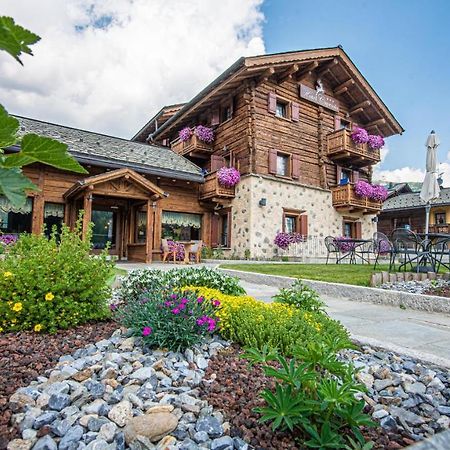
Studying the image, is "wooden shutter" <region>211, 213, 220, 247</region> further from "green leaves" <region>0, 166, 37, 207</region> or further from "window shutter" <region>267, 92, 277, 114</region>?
"green leaves" <region>0, 166, 37, 207</region>

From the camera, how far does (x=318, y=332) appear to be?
243 cm

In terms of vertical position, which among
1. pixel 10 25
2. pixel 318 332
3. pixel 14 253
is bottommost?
pixel 318 332

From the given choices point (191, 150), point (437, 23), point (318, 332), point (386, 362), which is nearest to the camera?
point (386, 362)

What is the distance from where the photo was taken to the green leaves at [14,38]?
460 mm

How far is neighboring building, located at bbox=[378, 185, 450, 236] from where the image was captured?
69.5ft

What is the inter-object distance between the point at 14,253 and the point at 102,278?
0.89m

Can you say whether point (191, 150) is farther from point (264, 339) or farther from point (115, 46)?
point (264, 339)

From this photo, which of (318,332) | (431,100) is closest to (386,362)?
(318,332)

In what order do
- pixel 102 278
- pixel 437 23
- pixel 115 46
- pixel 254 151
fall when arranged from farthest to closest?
pixel 254 151 → pixel 115 46 → pixel 437 23 → pixel 102 278

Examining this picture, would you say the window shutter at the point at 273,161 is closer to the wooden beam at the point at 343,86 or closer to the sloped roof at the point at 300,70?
the sloped roof at the point at 300,70

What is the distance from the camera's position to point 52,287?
2701mm

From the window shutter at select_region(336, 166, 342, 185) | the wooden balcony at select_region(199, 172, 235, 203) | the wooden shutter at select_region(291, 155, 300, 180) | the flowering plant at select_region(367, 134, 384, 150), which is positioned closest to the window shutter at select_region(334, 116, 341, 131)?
the flowering plant at select_region(367, 134, 384, 150)

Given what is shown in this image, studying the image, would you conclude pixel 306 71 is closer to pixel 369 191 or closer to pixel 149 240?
pixel 369 191

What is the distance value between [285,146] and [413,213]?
14.2 meters
